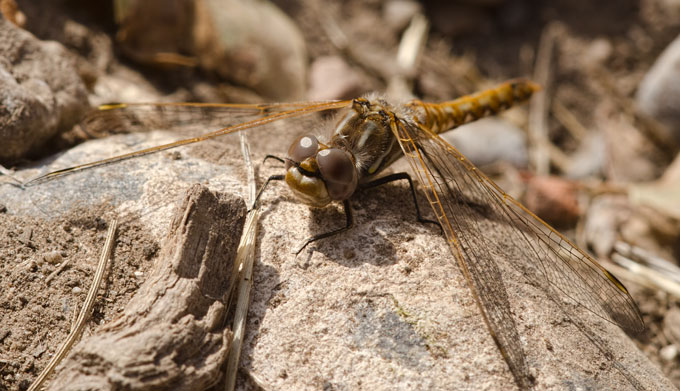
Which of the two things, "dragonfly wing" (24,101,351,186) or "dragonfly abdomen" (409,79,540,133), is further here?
"dragonfly abdomen" (409,79,540,133)

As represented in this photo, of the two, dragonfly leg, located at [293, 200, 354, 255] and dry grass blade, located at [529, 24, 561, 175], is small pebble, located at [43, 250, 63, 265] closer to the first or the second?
dragonfly leg, located at [293, 200, 354, 255]

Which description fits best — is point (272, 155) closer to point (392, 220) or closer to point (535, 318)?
point (392, 220)

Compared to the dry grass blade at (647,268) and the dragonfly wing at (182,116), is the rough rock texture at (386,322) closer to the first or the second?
the dragonfly wing at (182,116)

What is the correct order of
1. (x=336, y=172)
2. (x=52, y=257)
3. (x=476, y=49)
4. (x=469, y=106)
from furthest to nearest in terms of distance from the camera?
1. (x=476, y=49)
2. (x=469, y=106)
3. (x=336, y=172)
4. (x=52, y=257)

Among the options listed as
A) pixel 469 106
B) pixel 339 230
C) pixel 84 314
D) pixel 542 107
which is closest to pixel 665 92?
pixel 542 107

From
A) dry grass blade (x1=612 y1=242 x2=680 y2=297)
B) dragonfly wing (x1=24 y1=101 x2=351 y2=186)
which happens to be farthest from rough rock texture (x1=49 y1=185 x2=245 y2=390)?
dry grass blade (x1=612 y1=242 x2=680 y2=297)

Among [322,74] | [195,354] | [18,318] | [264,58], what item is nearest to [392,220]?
[195,354]

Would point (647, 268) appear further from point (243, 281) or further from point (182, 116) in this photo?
point (182, 116)
